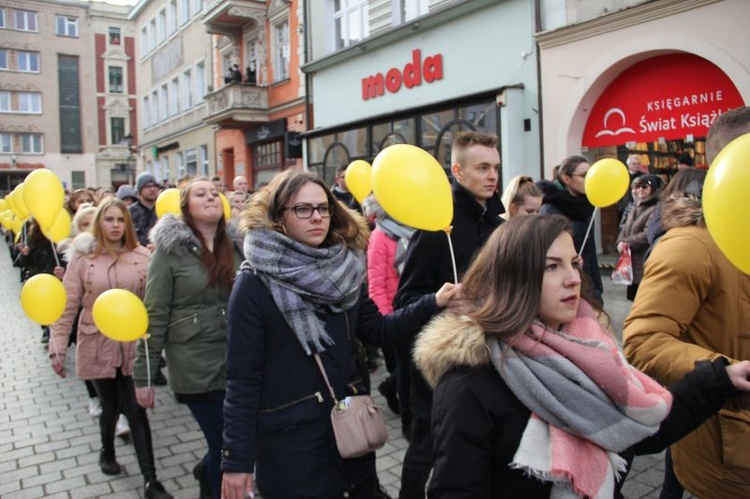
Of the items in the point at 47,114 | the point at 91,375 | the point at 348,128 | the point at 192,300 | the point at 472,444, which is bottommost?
the point at 91,375

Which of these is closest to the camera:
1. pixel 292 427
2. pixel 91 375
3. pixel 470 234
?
pixel 292 427

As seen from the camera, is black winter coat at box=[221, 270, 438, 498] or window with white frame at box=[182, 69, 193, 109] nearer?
black winter coat at box=[221, 270, 438, 498]

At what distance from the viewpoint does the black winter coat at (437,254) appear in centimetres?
309

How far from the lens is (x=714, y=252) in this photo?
2.05 metres

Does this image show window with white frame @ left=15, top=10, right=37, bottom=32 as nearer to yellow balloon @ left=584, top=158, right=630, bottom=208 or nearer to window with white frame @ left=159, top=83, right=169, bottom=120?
window with white frame @ left=159, top=83, right=169, bottom=120

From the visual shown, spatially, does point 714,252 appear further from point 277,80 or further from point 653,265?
point 277,80

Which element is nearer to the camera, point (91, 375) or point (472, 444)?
point (472, 444)

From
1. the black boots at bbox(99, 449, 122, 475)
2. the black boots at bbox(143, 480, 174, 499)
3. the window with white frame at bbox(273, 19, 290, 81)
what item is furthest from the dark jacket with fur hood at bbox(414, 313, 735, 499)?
the window with white frame at bbox(273, 19, 290, 81)

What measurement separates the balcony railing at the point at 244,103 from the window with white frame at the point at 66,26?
38907 mm

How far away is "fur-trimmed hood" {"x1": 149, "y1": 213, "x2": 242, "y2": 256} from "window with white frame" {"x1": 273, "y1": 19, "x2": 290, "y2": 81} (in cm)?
1675

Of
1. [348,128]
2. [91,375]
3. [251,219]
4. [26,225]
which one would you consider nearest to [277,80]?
[348,128]

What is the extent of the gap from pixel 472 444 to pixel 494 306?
0.38m

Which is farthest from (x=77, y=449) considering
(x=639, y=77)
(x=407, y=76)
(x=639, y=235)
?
(x=407, y=76)

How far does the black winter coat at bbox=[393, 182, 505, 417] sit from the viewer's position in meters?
3.09
